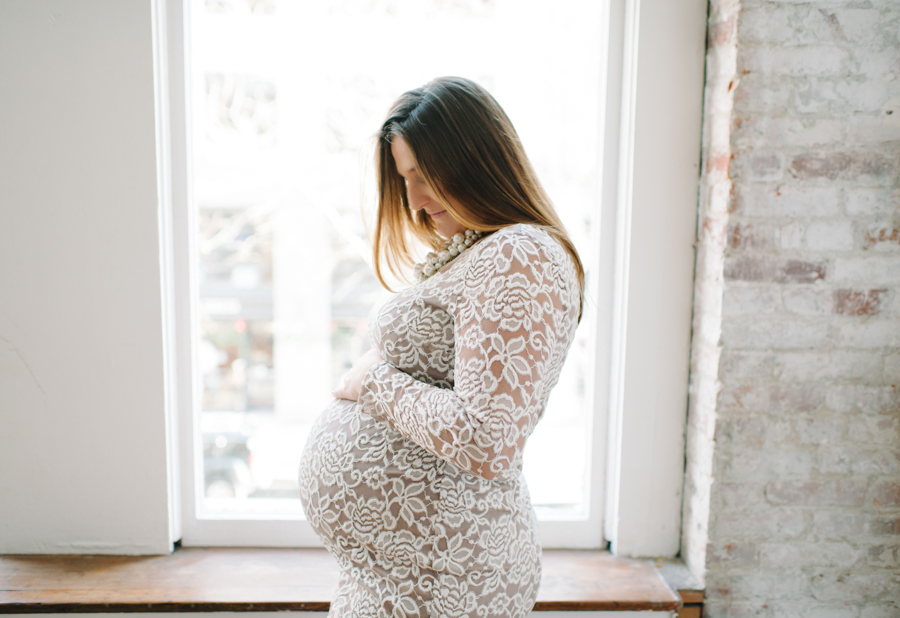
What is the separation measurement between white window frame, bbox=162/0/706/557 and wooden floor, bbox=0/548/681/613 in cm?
7

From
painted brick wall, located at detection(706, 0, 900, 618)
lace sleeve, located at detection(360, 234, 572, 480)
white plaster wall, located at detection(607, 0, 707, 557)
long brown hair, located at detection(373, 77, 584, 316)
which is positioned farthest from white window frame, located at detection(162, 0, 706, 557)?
lace sleeve, located at detection(360, 234, 572, 480)

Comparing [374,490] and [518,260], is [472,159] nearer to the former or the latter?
[518,260]

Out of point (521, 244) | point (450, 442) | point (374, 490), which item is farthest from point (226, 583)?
point (521, 244)

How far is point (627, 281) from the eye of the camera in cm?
142

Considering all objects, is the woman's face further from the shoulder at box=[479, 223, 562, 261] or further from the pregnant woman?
the shoulder at box=[479, 223, 562, 261]

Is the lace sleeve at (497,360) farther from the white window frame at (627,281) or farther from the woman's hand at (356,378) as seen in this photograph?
the white window frame at (627,281)

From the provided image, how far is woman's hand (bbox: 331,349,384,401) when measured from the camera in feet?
3.23

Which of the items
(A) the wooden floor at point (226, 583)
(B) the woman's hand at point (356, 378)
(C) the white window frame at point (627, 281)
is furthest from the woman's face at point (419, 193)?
(A) the wooden floor at point (226, 583)

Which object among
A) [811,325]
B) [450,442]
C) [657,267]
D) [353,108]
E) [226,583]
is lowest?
[226,583]

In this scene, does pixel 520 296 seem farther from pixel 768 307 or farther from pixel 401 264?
pixel 768 307

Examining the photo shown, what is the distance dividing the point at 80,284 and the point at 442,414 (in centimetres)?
110

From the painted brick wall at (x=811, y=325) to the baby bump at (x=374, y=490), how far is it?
80cm

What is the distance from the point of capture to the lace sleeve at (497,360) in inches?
30.8

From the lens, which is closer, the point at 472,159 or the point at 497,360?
the point at 497,360
